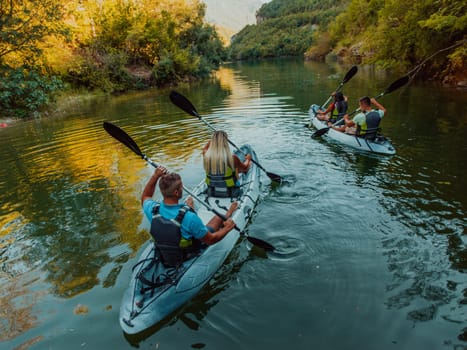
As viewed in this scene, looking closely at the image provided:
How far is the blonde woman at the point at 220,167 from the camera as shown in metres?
5.47

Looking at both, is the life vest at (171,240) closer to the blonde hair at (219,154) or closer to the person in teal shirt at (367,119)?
the blonde hair at (219,154)

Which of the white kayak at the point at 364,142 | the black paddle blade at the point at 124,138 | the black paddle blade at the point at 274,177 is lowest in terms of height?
the black paddle blade at the point at 274,177

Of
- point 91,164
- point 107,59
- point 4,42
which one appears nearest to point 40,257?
point 91,164

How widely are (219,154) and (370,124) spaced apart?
5219 mm

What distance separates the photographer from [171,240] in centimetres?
380

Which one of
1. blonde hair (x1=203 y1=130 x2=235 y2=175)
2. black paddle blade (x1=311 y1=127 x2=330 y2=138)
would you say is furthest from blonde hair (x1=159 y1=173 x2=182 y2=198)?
black paddle blade (x1=311 y1=127 x2=330 y2=138)

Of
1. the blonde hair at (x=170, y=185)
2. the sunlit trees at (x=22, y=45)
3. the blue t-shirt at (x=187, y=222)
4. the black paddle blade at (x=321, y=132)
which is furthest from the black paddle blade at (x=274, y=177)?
the sunlit trees at (x=22, y=45)

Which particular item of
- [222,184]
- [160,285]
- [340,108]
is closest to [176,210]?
[160,285]

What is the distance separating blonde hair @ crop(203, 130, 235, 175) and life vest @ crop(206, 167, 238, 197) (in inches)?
4.9

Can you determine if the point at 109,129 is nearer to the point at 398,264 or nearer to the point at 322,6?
the point at 398,264

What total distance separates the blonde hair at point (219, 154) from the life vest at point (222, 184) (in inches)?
4.9

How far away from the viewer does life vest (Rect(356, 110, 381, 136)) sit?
28.1 ft

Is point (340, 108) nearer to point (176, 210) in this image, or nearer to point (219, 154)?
point (219, 154)

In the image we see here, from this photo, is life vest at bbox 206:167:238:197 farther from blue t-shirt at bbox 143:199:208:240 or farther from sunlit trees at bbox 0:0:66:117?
sunlit trees at bbox 0:0:66:117
